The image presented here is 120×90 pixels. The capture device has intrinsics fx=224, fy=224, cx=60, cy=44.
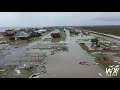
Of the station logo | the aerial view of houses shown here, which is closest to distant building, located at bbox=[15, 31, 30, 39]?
Result: the aerial view of houses

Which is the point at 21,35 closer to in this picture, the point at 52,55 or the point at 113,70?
the point at 52,55

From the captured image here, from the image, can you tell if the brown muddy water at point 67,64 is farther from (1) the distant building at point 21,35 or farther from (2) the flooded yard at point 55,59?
(1) the distant building at point 21,35

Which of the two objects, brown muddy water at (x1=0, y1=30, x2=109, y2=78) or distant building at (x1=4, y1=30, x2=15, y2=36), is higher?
distant building at (x1=4, y1=30, x2=15, y2=36)

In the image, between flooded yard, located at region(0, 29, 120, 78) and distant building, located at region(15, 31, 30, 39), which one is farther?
distant building, located at region(15, 31, 30, 39)

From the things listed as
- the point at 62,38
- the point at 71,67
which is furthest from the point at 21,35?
the point at 71,67

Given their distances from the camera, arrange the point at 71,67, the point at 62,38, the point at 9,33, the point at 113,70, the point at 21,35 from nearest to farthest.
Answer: the point at 113,70
the point at 71,67
the point at 9,33
the point at 21,35
the point at 62,38

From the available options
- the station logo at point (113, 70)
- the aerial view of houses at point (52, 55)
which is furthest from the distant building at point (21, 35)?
the station logo at point (113, 70)

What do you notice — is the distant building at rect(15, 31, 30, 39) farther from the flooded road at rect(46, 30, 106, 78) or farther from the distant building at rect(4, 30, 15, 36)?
the flooded road at rect(46, 30, 106, 78)

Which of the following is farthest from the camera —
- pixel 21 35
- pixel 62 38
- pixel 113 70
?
pixel 62 38

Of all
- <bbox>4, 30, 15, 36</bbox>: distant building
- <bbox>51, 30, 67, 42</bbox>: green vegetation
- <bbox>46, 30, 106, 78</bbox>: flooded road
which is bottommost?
<bbox>46, 30, 106, 78</bbox>: flooded road

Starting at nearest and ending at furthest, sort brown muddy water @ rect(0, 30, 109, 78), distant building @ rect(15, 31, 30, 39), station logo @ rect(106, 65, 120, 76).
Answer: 1. station logo @ rect(106, 65, 120, 76)
2. brown muddy water @ rect(0, 30, 109, 78)
3. distant building @ rect(15, 31, 30, 39)

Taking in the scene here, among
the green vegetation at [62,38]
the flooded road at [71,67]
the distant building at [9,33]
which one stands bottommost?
the flooded road at [71,67]
